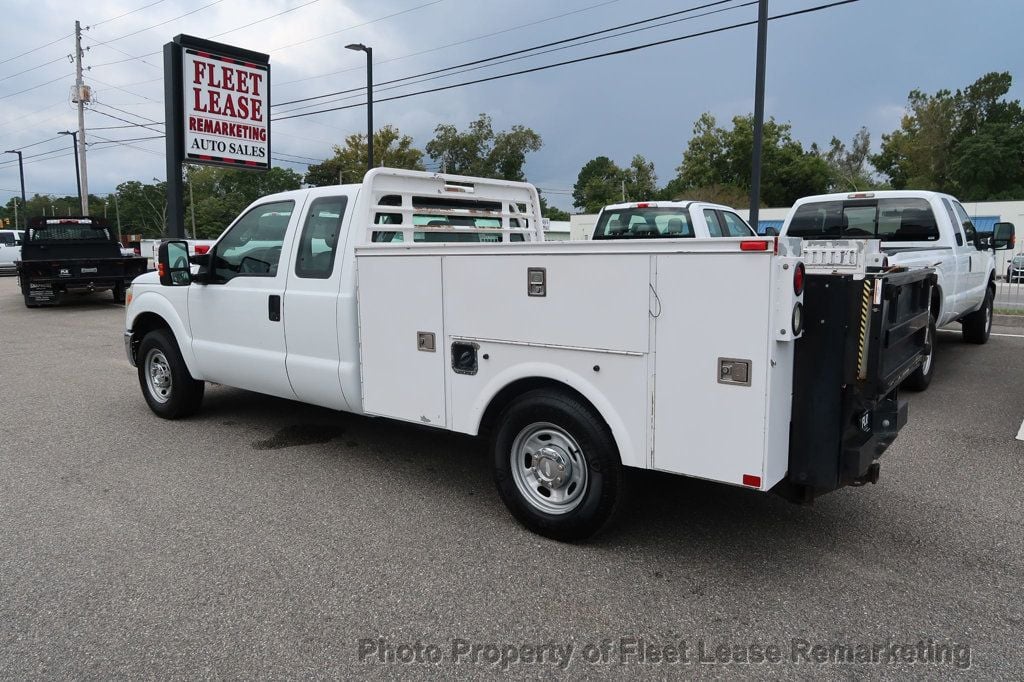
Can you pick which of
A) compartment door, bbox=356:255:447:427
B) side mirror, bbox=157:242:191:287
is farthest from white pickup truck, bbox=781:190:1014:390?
side mirror, bbox=157:242:191:287

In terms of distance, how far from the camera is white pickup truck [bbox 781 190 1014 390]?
7.51 m

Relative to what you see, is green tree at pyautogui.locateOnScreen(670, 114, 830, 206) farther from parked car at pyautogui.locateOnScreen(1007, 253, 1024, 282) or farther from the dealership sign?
the dealership sign

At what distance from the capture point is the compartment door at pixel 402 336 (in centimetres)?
433

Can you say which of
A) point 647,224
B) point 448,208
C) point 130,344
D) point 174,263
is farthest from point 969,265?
point 130,344

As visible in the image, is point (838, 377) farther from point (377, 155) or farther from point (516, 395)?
point (377, 155)

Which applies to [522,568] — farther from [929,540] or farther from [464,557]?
[929,540]

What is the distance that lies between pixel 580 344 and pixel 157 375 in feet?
15.9

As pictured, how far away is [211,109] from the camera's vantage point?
13.7 m

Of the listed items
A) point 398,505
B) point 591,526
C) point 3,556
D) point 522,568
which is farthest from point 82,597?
point 591,526

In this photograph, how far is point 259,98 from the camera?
14.5 m

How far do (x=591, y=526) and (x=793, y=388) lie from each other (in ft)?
4.09

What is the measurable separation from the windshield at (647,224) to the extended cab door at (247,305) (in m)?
6.12

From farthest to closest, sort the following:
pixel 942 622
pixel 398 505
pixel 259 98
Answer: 1. pixel 259 98
2. pixel 398 505
3. pixel 942 622

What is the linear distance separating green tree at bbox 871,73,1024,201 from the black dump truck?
59.2m
